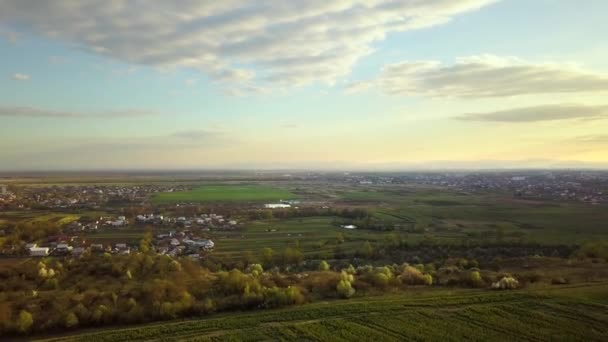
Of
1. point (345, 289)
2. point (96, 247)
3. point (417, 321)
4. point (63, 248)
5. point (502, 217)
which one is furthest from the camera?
point (502, 217)

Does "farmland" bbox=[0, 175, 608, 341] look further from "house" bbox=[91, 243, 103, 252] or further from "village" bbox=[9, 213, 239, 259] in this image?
"village" bbox=[9, 213, 239, 259]

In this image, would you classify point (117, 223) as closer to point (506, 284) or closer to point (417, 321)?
point (417, 321)

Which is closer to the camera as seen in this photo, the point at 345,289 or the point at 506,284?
the point at 345,289

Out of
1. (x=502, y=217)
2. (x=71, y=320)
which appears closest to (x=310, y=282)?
(x=71, y=320)

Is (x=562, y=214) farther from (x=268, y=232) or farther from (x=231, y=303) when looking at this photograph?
(x=231, y=303)

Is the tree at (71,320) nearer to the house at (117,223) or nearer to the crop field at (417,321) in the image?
the crop field at (417,321)

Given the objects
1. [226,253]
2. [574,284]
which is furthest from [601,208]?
[226,253]
